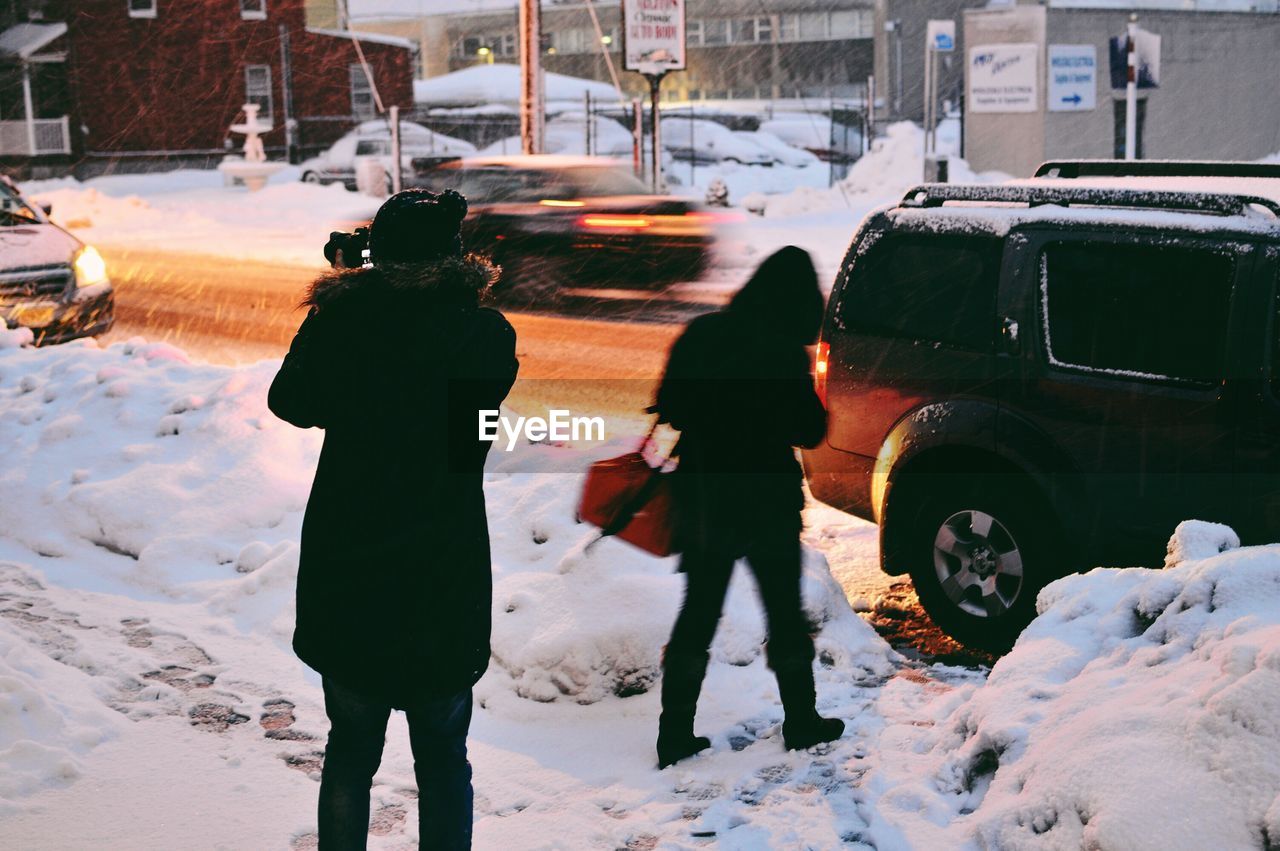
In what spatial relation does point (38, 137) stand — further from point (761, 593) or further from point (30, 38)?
point (761, 593)

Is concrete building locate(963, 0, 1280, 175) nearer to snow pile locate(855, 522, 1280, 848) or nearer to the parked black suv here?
the parked black suv

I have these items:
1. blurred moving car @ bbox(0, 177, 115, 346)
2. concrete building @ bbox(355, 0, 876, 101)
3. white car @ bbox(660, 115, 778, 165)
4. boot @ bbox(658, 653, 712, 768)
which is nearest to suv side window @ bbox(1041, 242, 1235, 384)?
boot @ bbox(658, 653, 712, 768)

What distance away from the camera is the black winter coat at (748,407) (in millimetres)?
4457

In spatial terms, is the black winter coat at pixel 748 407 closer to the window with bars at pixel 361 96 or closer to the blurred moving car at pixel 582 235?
the blurred moving car at pixel 582 235

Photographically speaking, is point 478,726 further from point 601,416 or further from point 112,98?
point 112,98

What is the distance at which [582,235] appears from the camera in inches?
553

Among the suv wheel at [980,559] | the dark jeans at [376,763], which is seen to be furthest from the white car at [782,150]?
the dark jeans at [376,763]

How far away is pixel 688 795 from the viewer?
4.32 metres

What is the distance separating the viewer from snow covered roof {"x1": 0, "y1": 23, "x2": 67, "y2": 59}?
38.9 metres

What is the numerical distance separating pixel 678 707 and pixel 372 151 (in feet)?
110

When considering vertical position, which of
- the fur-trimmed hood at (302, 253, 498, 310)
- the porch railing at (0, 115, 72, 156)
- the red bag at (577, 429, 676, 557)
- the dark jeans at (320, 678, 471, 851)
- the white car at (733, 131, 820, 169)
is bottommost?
the dark jeans at (320, 678, 471, 851)

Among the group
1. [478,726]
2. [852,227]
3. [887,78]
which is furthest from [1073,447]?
[887,78]

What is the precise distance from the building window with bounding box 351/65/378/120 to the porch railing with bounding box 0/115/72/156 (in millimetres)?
9671

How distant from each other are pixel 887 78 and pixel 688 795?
50.3 meters
